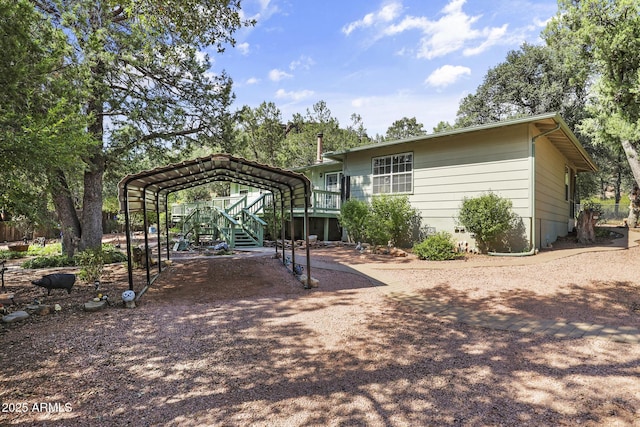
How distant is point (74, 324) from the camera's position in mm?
4609

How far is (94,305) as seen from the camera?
209 inches

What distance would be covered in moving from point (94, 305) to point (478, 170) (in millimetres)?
10654

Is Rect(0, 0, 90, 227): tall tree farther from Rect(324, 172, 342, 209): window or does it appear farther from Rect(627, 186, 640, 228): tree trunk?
Rect(627, 186, 640, 228): tree trunk

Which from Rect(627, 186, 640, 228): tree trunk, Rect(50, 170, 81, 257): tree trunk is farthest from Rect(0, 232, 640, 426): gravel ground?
Rect(627, 186, 640, 228): tree trunk

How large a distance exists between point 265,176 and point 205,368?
4782mm

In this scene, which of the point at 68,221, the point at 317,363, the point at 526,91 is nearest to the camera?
the point at 317,363

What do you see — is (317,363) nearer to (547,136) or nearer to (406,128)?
(547,136)

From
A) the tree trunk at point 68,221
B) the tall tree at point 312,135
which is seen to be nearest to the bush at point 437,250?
the tree trunk at point 68,221

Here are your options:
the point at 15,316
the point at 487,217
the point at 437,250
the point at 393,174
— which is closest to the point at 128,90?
the point at 15,316

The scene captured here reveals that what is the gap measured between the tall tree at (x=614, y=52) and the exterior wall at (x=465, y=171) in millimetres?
3546

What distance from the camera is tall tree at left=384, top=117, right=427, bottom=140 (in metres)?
38.9

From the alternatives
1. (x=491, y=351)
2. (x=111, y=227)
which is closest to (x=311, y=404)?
(x=491, y=351)

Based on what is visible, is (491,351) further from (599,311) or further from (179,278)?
(179,278)

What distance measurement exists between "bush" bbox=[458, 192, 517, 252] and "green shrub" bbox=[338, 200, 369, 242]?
338 cm
